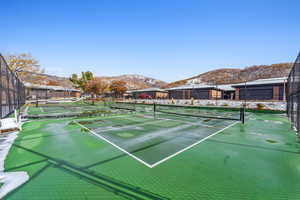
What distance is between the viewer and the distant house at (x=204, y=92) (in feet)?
85.4

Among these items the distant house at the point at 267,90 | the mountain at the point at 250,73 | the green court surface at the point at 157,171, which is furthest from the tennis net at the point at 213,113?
the mountain at the point at 250,73

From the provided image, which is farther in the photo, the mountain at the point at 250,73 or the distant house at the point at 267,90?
the mountain at the point at 250,73

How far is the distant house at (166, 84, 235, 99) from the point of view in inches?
1024

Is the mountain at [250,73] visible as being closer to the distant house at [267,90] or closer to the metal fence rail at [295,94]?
the distant house at [267,90]

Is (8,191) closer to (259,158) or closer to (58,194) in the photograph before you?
(58,194)

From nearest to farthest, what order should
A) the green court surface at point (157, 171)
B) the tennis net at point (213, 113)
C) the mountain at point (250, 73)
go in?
the green court surface at point (157, 171), the tennis net at point (213, 113), the mountain at point (250, 73)

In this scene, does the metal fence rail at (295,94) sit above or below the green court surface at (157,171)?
above

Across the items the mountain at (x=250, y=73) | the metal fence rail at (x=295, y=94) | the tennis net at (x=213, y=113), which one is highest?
Answer: the mountain at (x=250, y=73)

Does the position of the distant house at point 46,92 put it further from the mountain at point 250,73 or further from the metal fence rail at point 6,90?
the mountain at point 250,73

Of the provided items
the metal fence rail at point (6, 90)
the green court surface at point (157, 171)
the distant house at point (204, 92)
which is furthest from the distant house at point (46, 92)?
the green court surface at point (157, 171)

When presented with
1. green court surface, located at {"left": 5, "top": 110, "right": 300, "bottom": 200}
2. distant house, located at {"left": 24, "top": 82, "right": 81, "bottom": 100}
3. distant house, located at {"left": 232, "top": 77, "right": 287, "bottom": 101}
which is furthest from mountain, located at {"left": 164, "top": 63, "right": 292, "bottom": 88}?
green court surface, located at {"left": 5, "top": 110, "right": 300, "bottom": 200}

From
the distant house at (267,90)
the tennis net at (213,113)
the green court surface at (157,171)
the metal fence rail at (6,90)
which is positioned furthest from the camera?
the distant house at (267,90)

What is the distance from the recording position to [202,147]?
404 centimetres

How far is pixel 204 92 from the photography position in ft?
87.9
